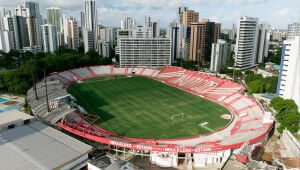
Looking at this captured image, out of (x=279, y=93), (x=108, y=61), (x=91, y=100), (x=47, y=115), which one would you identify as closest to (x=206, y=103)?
(x=279, y=93)

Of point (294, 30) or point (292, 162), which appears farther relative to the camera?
point (294, 30)

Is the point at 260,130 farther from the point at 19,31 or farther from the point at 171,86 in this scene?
the point at 19,31

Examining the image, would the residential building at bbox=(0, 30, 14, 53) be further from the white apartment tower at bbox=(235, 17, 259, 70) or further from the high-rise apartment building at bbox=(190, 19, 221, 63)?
the white apartment tower at bbox=(235, 17, 259, 70)

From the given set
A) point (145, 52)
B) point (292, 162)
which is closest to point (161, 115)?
point (292, 162)

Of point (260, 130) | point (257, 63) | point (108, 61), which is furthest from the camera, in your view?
point (257, 63)

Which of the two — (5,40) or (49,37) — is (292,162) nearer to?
(49,37)
